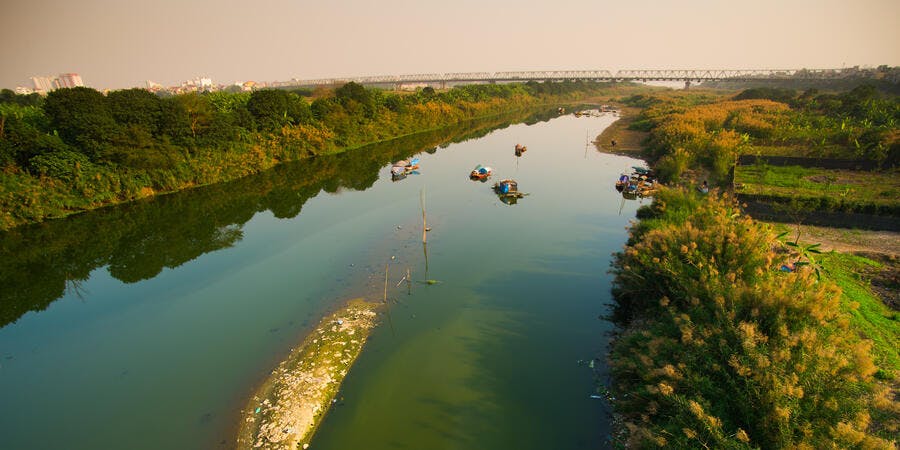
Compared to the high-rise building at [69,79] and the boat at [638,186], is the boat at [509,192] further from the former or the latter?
the high-rise building at [69,79]

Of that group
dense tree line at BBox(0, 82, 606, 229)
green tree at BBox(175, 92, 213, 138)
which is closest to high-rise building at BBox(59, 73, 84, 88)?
dense tree line at BBox(0, 82, 606, 229)

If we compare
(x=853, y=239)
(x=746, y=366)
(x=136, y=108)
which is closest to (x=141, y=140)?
(x=136, y=108)

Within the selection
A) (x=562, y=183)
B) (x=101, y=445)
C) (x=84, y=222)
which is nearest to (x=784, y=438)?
(x=101, y=445)

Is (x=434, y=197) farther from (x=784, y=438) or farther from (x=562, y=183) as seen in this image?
(x=784, y=438)

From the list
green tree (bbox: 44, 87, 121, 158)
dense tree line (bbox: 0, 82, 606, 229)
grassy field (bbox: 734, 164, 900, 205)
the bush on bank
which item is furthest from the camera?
green tree (bbox: 44, 87, 121, 158)

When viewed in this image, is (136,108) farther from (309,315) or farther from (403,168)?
(309,315)

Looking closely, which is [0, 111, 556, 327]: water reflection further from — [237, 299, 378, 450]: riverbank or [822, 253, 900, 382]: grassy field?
[822, 253, 900, 382]: grassy field

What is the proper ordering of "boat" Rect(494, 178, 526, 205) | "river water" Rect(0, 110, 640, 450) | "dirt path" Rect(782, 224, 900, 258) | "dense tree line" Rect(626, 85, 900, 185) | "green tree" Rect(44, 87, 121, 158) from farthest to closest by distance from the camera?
"boat" Rect(494, 178, 526, 205)
"dense tree line" Rect(626, 85, 900, 185)
"green tree" Rect(44, 87, 121, 158)
"dirt path" Rect(782, 224, 900, 258)
"river water" Rect(0, 110, 640, 450)
